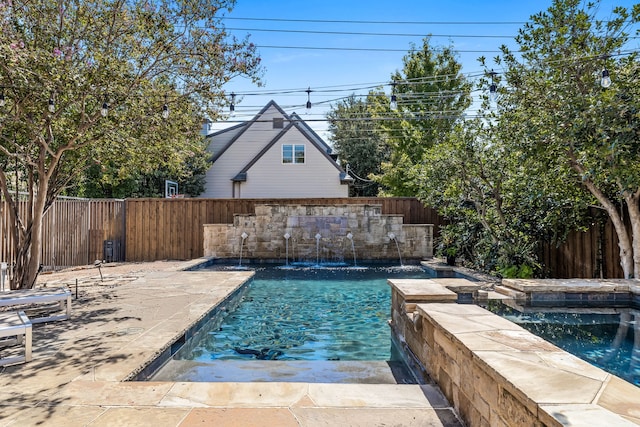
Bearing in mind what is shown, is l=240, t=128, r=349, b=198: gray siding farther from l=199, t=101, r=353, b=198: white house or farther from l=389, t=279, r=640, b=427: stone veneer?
l=389, t=279, r=640, b=427: stone veneer

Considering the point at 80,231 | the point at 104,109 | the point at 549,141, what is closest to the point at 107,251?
the point at 80,231

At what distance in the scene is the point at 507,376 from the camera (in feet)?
5.92

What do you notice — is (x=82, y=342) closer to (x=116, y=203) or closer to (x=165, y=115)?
(x=165, y=115)

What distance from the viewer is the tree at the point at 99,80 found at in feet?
16.9

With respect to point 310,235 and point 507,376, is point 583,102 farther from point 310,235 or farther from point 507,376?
point 310,235

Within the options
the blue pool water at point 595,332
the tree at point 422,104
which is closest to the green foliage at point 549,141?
the blue pool water at point 595,332

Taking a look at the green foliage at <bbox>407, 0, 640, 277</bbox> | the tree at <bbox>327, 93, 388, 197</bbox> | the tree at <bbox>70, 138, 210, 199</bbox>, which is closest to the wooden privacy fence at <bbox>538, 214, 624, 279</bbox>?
the green foliage at <bbox>407, 0, 640, 277</bbox>

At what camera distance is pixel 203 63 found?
6410 millimetres

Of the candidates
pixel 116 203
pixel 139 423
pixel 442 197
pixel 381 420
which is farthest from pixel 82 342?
pixel 116 203

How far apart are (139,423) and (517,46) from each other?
7549mm

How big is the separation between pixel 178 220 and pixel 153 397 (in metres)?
11.1

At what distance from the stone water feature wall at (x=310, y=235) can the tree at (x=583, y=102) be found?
5912 millimetres

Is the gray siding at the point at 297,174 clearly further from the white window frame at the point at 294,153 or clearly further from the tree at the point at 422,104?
the tree at the point at 422,104

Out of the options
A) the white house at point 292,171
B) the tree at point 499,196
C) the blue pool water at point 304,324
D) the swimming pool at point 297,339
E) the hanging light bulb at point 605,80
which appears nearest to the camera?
the swimming pool at point 297,339
